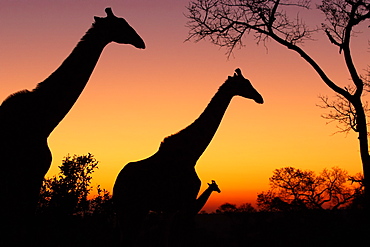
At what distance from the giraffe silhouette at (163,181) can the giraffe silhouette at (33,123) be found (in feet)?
8.77

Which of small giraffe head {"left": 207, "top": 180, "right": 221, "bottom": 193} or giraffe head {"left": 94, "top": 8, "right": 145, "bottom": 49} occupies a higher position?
giraffe head {"left": 94, "top": 8, "right": 145, "bottom": 49}

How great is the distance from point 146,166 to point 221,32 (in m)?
9.06

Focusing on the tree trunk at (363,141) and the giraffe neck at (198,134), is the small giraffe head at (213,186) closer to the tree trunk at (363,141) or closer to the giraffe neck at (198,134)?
the giraffe neck at (198,134)

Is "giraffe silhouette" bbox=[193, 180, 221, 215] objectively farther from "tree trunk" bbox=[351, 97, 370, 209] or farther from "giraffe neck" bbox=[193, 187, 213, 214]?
"tree trunk" bbox=[351, 97, 370, 209]

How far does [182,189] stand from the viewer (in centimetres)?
931

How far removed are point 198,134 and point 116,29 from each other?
2.93 m

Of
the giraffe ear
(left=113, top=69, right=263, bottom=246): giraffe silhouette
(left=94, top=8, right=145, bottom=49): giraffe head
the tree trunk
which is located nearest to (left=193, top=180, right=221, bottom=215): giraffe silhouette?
(left=113, top=69, right=263, bottom=246): giraffe silhouette

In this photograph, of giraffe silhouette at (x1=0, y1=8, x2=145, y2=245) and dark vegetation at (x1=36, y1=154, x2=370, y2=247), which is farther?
dark vegetation at (x1=36, y1=154, x2=370, y2=247)

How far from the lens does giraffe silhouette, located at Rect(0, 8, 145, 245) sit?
6.36m

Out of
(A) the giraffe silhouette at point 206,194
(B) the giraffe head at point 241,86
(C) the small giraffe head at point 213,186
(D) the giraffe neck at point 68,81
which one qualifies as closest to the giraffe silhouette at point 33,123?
(D) the giraffe neck at point 68,81

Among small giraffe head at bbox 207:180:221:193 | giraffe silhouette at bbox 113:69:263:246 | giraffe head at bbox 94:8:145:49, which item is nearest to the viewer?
giraffe head at bbox 94:8:145:49

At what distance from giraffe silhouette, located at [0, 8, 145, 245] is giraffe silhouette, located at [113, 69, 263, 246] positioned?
8.77 ft

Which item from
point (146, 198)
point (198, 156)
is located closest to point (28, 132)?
point (146, 198)

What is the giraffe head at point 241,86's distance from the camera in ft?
35.0
